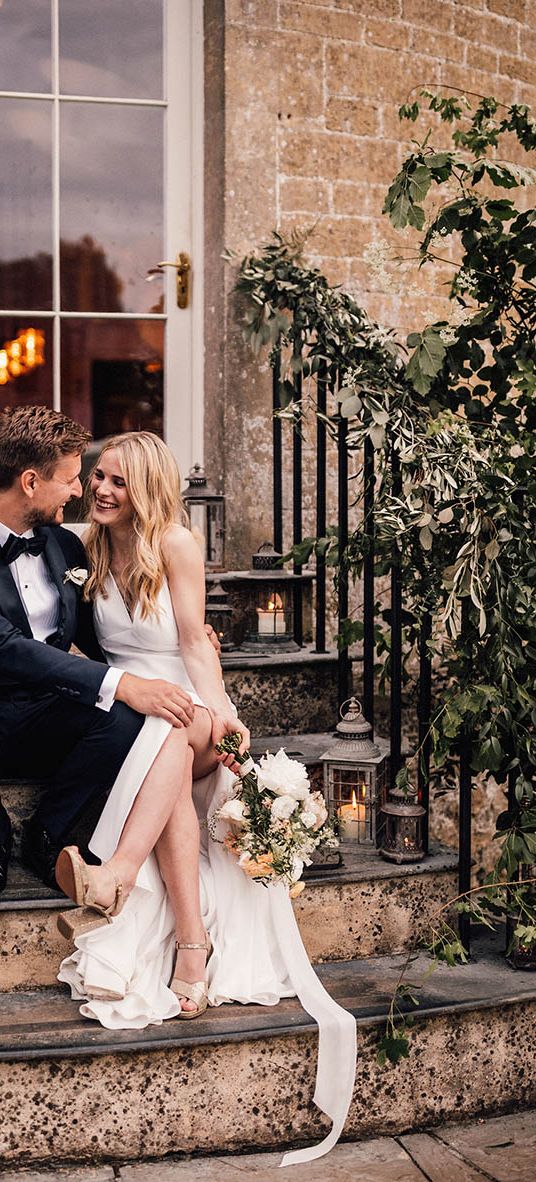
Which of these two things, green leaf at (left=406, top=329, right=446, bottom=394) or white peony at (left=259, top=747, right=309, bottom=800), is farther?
green leaf at (left=406, top=329, right=446, bottom=394)

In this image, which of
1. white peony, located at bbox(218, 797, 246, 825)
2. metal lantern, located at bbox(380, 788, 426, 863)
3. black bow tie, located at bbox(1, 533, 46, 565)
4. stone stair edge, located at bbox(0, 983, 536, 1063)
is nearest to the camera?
stone stair edge, located at bbox(0, 983, 536, 1063)

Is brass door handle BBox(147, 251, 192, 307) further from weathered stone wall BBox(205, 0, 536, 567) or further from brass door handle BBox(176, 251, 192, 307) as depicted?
weathered stone wall BBox(205, 0, 536, 567)

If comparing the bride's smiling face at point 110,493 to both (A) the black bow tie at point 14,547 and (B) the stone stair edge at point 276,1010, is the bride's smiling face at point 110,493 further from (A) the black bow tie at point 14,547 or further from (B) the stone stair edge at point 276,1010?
(B) the stone stair edge at point 276,1010

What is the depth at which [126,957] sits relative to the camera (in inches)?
104

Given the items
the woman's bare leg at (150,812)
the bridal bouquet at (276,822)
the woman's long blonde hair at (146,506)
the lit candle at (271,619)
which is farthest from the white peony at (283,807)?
the lit candle at (271,619)

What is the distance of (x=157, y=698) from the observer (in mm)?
2764

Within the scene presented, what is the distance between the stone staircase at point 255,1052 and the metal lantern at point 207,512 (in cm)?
131

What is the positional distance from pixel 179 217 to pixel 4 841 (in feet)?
8.10

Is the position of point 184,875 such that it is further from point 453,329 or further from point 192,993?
point 453,329

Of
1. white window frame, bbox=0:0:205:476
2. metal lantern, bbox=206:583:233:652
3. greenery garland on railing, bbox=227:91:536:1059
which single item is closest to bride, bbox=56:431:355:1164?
greenery garland on railing, bbox=227:91:536:1059

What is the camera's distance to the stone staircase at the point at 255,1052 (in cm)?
245

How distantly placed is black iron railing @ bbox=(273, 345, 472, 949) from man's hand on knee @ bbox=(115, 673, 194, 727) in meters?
0.60

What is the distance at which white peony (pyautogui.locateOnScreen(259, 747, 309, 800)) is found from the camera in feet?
8.92

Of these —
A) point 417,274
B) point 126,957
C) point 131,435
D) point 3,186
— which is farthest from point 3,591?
point 417,274
